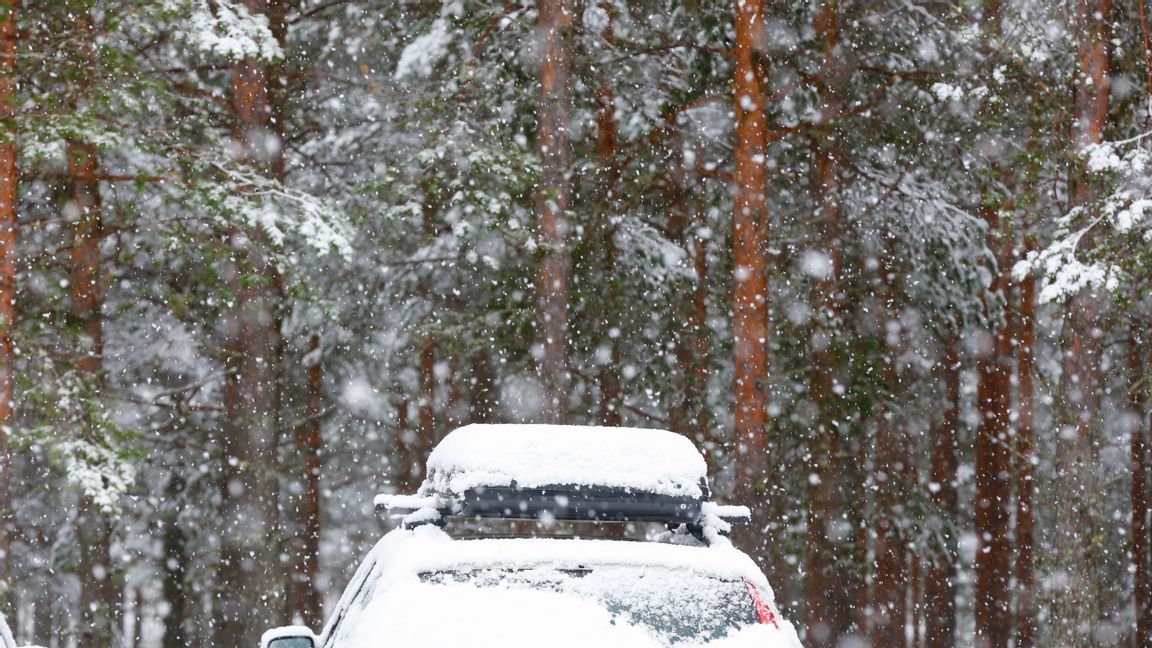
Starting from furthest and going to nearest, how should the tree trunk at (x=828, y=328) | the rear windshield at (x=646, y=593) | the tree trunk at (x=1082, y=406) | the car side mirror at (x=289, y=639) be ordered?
the tree trunk at (x=828, y=328) → the tree trunk at (x=1082, y=406) → the car side mirror at (x=289, y=639) → the rear windshield at (x=646, y=593)

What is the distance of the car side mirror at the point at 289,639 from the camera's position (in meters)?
5.43

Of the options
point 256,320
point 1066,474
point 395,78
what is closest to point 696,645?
point 1066,474

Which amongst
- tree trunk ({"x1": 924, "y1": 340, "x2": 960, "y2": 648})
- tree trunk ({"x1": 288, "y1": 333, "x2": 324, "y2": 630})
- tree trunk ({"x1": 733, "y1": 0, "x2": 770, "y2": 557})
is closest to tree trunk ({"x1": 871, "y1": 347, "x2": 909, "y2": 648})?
tree trunk ({"x1": 924, "y1": 340, "x2": 960, "y2": 648})

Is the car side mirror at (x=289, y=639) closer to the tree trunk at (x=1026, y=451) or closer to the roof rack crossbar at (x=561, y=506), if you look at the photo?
the roof rack crossbar at (x=561, y=506)

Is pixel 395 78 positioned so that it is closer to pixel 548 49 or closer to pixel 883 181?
pixel 548 49

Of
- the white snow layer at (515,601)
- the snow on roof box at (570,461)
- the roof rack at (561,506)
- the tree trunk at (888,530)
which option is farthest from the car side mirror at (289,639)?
the tree trunk at (888,530)

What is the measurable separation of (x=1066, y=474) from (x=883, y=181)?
5.86 metres

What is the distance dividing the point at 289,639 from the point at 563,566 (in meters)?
1.69

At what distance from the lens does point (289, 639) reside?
546 cm

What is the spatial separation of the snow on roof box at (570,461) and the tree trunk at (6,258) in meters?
11.1

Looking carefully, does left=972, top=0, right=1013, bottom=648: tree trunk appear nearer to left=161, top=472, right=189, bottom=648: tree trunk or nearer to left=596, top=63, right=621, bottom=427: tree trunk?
left=596, top=63, right=621, bottom=427: tree trunk

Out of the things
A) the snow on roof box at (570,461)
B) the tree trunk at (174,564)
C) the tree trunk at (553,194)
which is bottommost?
the tree trunk at (174,564)

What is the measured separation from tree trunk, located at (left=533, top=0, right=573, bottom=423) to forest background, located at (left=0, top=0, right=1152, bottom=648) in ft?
0.17

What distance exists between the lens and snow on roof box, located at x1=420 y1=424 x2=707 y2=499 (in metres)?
4.96
